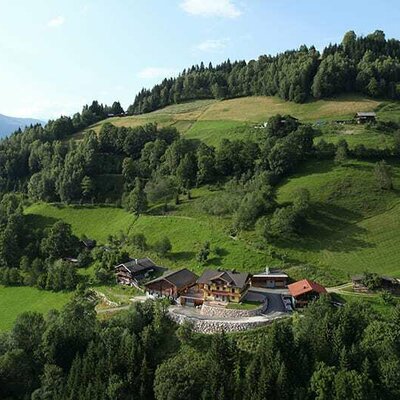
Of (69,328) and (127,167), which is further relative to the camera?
(127,167)

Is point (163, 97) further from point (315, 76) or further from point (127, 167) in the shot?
point (127, 167)


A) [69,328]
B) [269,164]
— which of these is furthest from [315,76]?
[69,328]

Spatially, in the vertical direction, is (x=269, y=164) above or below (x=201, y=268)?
above

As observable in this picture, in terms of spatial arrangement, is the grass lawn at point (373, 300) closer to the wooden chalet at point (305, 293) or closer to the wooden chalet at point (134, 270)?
the wooden chalet at point (305, 293)

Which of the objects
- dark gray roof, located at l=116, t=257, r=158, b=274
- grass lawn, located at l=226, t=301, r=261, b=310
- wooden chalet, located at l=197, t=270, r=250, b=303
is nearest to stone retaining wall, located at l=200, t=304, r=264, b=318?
grass lawn, located at l=226, t=301, r=261, b=310

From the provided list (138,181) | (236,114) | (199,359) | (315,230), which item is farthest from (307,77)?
(199,359)

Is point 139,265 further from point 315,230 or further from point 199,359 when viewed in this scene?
point 315,230

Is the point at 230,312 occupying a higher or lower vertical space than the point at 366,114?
lower
